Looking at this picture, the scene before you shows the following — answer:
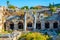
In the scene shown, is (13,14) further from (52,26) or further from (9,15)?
(52,26)

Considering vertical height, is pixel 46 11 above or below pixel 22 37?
above

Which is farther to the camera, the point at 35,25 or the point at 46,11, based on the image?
the point at 46,11

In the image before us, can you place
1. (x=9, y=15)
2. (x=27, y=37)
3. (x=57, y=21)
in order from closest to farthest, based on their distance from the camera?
(x=27, y=37) → (x=57, y=21) → (x=9, y=15)

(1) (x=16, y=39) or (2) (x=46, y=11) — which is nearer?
(1) (x=16, y=39)

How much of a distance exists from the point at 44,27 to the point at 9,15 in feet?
31.9

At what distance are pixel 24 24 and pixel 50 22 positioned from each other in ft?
17.8

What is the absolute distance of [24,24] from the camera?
5306 cm

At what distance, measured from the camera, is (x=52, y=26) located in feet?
173

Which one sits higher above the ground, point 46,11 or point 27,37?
point 46,11

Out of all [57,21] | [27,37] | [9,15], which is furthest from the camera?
[9,15]

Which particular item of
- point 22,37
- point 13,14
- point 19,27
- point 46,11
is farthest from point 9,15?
point 22,37

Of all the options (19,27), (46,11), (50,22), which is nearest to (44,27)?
(50,22)

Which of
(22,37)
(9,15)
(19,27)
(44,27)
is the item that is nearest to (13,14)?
(9,15)

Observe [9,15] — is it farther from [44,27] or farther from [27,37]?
[27,37]
